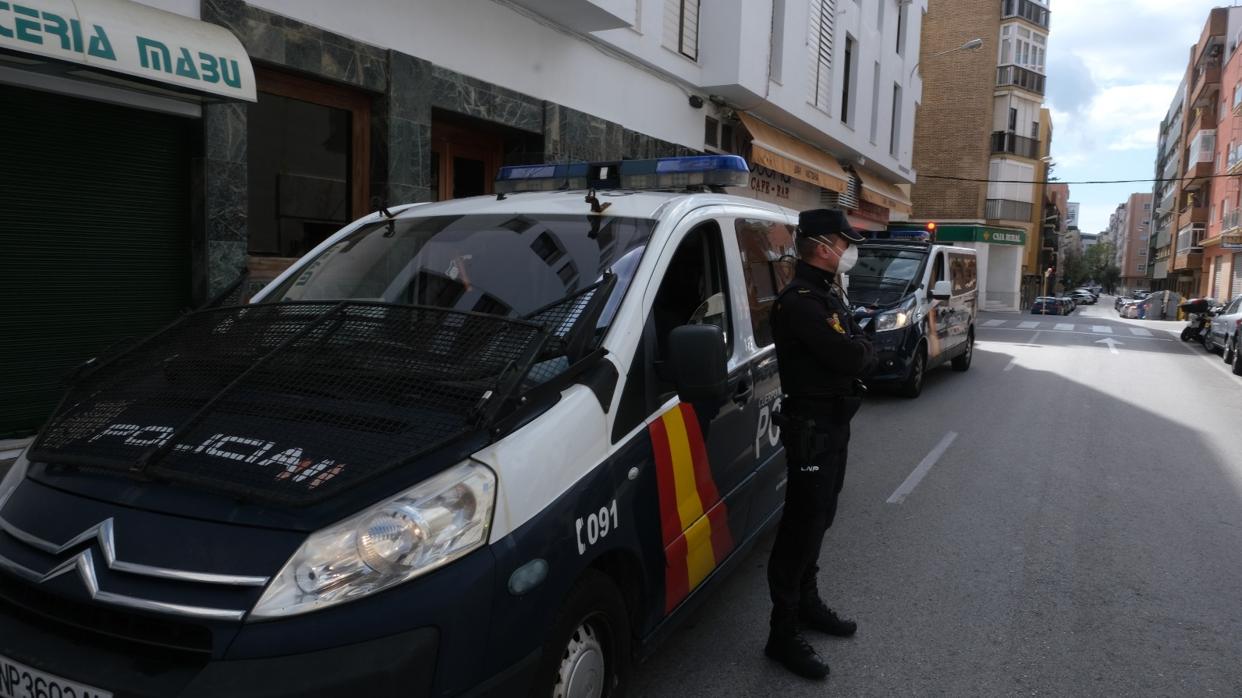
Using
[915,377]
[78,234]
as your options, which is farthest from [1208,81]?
[78,234]

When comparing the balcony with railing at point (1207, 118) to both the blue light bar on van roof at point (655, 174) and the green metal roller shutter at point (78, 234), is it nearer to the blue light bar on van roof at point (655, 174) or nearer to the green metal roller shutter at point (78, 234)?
the blue light bar on van roof at point (655, 174)

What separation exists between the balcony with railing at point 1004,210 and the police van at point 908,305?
1544 inches

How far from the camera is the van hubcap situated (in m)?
2.37

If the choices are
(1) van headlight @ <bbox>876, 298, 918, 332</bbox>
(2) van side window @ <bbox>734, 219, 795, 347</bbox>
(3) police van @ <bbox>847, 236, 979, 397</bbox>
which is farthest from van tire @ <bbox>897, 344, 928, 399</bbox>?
(2) van side window @ <bbox>734, 219, 795, 347</bbox>

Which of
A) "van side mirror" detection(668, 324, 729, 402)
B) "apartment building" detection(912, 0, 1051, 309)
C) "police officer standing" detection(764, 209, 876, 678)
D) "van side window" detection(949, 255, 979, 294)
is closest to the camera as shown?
"van side mirror" detection(668, 324, 729, 402)

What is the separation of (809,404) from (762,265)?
1067 mm

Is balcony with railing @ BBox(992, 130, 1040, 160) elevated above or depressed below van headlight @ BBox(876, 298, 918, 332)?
above

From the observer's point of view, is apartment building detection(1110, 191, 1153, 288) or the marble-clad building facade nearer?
the marble-clad building facade

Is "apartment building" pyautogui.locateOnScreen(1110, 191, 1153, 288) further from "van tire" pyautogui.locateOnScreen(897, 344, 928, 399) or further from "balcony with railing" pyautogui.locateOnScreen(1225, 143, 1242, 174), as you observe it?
"van tire" pyautogui.locateOnScreen(897, 344, 928, 399)

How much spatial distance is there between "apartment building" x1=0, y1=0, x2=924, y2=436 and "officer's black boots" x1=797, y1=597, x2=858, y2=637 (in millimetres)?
5365

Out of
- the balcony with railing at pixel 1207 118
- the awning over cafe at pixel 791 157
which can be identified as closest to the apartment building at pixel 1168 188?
the balcony with railing at pixel 1207 118

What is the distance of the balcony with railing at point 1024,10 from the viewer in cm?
4809

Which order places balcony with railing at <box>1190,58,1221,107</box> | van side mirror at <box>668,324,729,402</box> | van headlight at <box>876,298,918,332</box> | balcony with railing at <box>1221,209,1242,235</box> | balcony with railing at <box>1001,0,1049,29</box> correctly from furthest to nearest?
1. balcony with railing at <box>1190,58,1221,107</box>
2. balcony with railing at <box>1001,0,1049,29</box>
3. balcony with railing at <box>1221,209,1242,235</box>
4. van headlight at <box>876,298,918,332</box>
5. van side mirror at <box>668,324,729,402</box>

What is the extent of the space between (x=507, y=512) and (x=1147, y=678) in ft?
9.86
